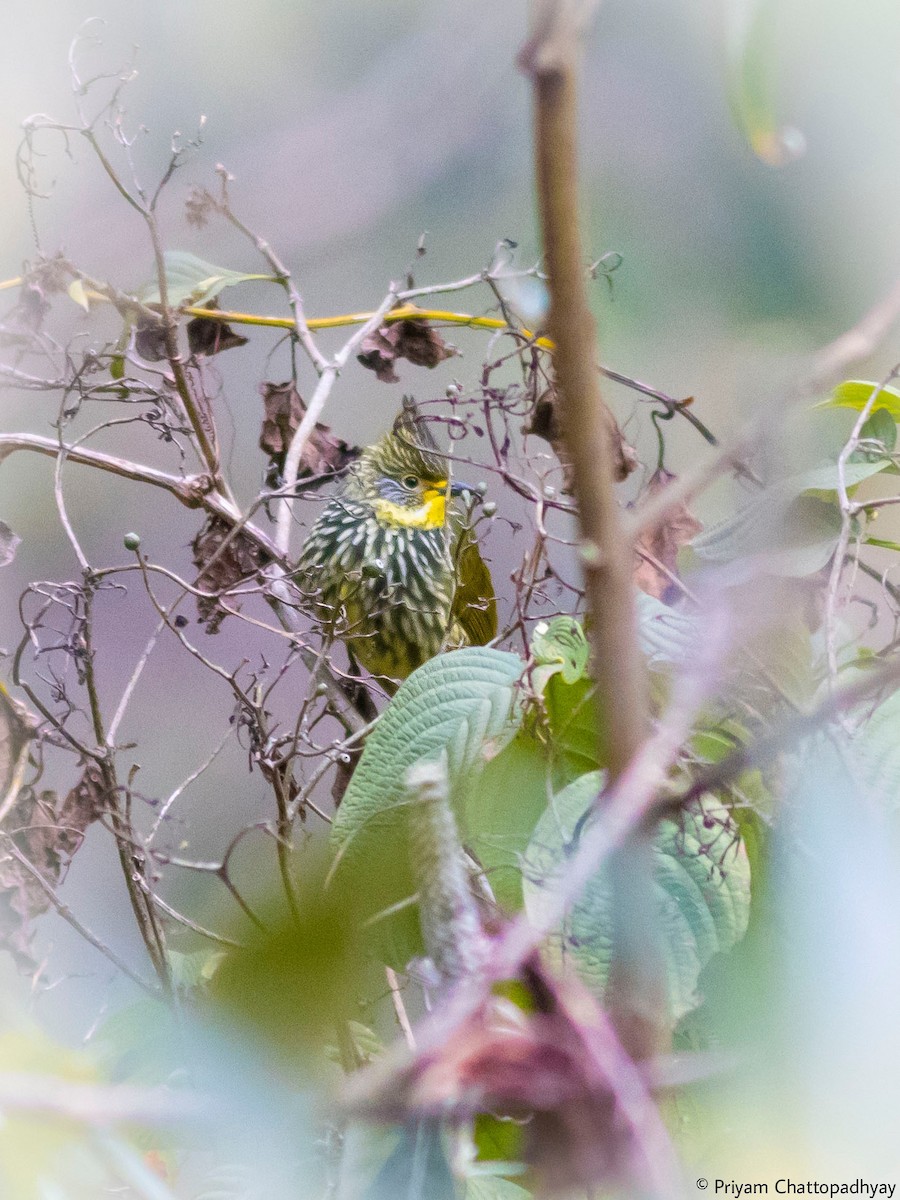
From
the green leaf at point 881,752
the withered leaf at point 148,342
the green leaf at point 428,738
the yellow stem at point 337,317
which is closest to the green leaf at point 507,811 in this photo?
the green leaf at point 428,738

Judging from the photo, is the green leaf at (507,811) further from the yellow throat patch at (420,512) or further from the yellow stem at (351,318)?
the yellow throat patch at (420,512)

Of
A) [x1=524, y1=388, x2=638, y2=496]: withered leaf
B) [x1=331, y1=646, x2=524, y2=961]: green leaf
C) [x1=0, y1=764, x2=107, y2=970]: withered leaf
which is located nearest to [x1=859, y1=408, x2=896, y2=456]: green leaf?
[x1=524, y1=388, x2=638, y2=496]: withered leaf

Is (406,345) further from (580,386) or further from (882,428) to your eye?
(580,386)

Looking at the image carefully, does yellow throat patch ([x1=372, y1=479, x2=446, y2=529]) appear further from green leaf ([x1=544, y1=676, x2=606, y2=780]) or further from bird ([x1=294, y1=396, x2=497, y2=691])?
green leaf ([x1=544, y1=676, x2=606, y2=780])

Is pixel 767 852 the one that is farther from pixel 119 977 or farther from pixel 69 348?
pixel 69 348

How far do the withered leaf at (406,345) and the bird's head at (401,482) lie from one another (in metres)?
0.22

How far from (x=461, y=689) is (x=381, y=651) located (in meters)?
0.62

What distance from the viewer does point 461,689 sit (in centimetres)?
47

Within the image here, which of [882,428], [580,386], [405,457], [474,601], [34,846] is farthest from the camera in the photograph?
[405,457]

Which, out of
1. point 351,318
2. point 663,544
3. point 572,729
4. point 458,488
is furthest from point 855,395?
point 458,488

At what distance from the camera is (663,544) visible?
24.7 inches

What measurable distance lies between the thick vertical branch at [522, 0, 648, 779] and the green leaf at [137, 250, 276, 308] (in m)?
0.72

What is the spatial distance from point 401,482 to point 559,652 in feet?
→ 2.44

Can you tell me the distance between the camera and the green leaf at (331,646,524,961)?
0.35 meters
